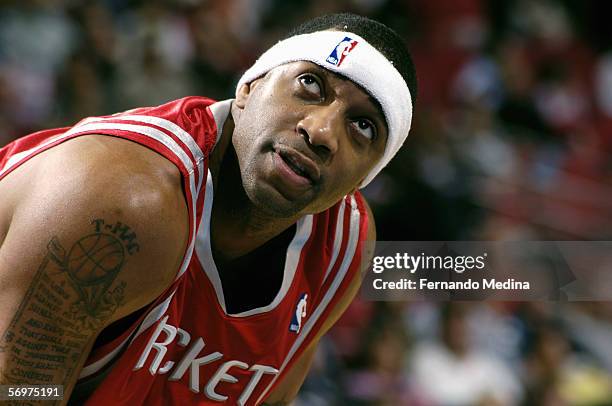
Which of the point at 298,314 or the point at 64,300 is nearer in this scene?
the point at 64,300

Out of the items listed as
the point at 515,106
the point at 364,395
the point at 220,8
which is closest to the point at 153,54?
the point at 220,8

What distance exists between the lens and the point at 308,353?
9.33 ft

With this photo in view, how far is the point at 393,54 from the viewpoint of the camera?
2.38 metres

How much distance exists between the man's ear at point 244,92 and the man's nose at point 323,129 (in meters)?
0.24

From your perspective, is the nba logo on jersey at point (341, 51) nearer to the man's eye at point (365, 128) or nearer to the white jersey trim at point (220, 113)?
the man's eye at point (365, 128)

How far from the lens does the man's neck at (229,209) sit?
2.32 m

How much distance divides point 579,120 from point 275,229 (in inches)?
227

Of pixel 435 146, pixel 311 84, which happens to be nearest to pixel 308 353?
pixel 311 84

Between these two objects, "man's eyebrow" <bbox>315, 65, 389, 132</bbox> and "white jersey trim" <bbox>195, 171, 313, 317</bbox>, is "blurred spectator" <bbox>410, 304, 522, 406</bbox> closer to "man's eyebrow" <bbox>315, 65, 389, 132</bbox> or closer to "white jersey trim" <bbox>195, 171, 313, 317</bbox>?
"white jersey trim" <bbox>195, 171, 313, 317</bbox>

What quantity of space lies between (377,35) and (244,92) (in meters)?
0.39

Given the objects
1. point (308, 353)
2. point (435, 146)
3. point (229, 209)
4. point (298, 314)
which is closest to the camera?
point (229, 209)

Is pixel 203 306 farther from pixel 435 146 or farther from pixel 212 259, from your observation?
pixel 435 146

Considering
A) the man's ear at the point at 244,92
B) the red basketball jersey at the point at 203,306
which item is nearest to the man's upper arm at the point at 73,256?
the red basketball jersey at the point at 203,306

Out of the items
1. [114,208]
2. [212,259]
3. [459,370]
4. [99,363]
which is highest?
[459,370]
